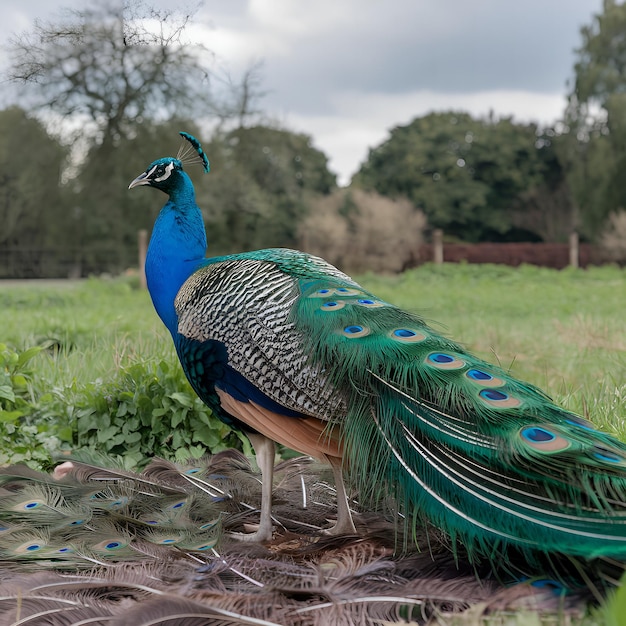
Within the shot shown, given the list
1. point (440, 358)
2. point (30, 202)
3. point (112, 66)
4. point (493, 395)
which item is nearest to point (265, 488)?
point (440, 358)

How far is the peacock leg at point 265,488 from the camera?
2850mm

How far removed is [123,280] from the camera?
14.8m

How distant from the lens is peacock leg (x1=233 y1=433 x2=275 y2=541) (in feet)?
9.35

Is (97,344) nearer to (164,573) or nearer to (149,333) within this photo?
(149,333)

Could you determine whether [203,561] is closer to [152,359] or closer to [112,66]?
[152,359]

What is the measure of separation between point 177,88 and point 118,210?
9.73 m

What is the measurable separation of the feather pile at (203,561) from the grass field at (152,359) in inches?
13.5

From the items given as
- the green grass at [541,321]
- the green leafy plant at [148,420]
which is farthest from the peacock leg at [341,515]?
the green leafy plant at [148,420]

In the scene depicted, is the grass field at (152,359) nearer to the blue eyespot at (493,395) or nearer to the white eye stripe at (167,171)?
the blue eyespot at (493,395)

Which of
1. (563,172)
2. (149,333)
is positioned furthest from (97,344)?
(563,172)

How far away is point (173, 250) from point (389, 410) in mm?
1359

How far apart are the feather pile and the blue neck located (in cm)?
76

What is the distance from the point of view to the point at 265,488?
2887mm

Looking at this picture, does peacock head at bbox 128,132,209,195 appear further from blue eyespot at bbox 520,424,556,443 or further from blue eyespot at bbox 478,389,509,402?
blue eyespot at bbox 520,424,556,443
